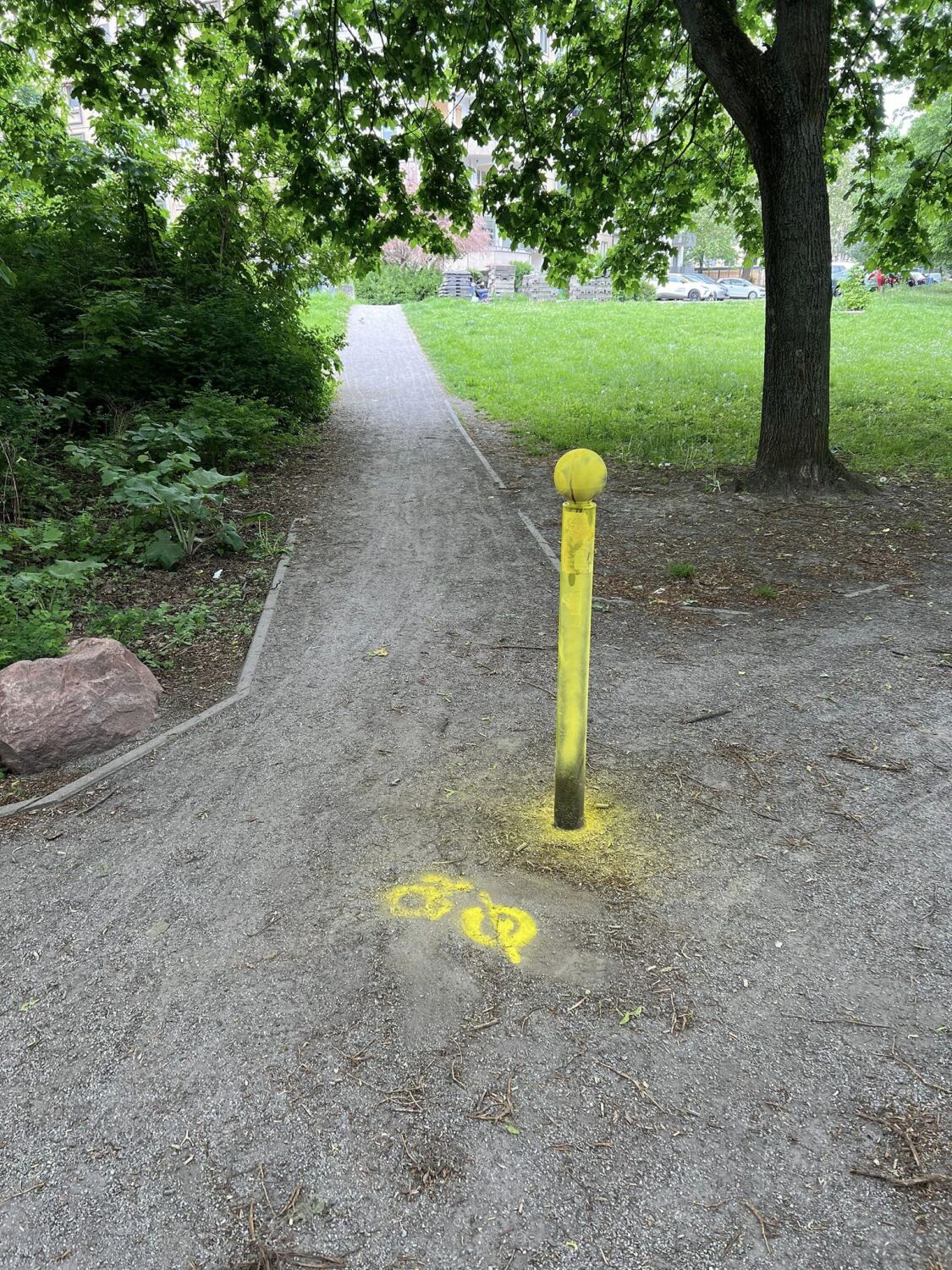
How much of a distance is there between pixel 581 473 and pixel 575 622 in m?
0.56

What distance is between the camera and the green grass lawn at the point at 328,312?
24439mm

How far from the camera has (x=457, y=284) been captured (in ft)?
149

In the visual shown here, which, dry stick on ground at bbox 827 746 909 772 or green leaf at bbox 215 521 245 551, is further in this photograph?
green leaf at bbox 215 521 245 551

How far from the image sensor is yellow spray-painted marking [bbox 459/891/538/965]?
266 centimetres

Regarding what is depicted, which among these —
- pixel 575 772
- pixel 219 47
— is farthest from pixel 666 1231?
pixel 219 47

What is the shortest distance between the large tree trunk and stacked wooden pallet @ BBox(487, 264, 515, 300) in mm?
34998

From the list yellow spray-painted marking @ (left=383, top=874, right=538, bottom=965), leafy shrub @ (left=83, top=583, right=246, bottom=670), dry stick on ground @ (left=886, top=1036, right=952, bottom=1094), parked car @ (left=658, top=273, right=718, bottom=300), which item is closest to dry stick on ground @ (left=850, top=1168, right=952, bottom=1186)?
dry stick on ground @ (left=886, top=1036, right=952, bottom=1094)

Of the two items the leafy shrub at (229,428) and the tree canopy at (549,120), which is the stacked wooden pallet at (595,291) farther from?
the leafy shrub at (229,428)

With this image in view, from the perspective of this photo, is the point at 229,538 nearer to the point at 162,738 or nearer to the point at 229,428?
the point at 162,738

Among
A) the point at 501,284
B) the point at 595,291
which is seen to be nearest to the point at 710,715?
the point at 595,291

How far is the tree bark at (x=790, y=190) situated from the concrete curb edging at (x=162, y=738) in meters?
5.45

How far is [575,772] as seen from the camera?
3.14 meters

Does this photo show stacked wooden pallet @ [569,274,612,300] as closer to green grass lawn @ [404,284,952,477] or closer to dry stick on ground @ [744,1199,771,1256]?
green grass lawn @ [404,284,952,477]

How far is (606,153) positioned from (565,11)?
1.78m
